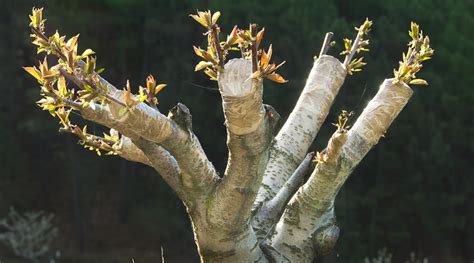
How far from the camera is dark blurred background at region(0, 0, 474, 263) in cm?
1689

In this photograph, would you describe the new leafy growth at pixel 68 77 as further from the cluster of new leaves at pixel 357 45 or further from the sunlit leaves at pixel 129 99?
the cluster of new leaves at pixel 357 45

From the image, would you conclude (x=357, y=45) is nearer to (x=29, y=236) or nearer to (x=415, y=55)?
(x=415, y=55)

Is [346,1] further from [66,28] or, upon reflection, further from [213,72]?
[213,72]

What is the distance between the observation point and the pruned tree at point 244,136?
2156mm

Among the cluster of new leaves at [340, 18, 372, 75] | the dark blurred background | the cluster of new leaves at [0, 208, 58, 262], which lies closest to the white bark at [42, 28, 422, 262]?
the cluster of new leaves at [340, 18, 372, 75]

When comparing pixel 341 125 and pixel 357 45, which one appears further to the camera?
pixel 357 45

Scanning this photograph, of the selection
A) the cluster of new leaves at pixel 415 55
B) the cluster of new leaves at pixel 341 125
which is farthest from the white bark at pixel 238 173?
the cluster of new leaves at pixel 415 55

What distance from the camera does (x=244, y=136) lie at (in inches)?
94.3

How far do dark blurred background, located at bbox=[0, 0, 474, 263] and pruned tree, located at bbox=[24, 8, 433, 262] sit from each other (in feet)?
40.9

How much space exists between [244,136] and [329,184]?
0.67m

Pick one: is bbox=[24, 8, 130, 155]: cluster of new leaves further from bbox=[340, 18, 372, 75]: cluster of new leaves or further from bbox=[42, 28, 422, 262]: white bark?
bbox=[340, 18, 372, 75]: cluster of new leaves

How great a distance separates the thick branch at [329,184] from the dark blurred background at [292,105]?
12.8 meters

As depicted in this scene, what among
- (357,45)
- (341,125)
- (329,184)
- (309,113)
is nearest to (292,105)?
(309,113)

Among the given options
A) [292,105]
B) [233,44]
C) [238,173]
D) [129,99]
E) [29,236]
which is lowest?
[238,173]
